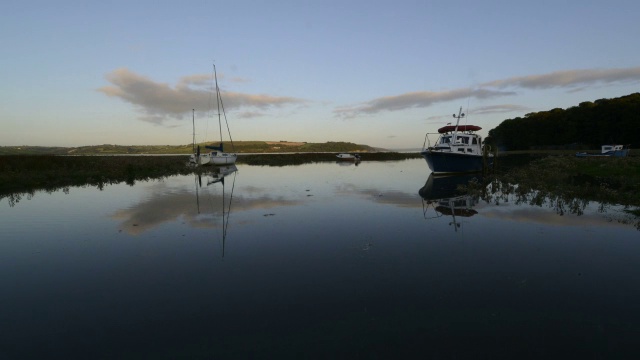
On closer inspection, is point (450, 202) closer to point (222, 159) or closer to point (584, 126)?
point (222, 159)

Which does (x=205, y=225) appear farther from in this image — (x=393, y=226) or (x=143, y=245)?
(x=393, y=226)

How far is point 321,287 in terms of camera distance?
8.11m

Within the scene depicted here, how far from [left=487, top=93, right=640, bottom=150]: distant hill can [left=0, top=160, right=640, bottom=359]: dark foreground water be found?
91367 mm

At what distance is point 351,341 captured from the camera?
19.0 ft

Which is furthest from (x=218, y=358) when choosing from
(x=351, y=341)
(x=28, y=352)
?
(x=28, y=352)

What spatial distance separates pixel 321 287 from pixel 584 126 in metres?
114

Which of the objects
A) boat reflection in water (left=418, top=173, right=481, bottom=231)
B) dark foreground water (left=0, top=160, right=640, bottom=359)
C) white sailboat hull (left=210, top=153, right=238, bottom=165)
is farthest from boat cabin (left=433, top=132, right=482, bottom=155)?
white sailboat hull (left=210, top=153, right=238, bottom=165)

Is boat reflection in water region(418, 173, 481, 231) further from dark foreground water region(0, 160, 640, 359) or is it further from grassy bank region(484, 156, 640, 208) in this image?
grassy bank region(484, 156, 640, 208)

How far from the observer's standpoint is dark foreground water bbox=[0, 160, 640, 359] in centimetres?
575

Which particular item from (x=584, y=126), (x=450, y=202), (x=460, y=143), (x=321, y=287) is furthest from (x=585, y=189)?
(x=584, y=126)

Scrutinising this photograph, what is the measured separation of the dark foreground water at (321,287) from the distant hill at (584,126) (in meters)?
91.4

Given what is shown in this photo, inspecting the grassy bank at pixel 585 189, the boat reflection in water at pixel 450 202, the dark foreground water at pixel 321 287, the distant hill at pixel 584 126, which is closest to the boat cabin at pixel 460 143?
the grassy bank at pixel 585 189

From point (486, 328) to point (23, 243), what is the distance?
14526 millimetres

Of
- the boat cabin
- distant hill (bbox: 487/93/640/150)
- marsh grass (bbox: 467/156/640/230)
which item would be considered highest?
distant hill (bbox: 487/93/640/150)
